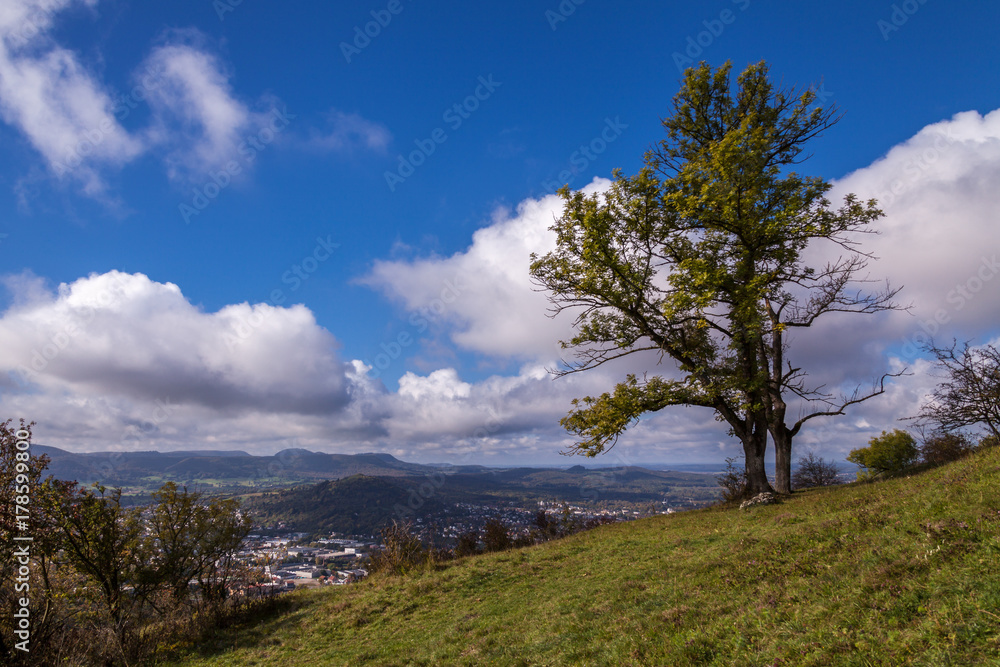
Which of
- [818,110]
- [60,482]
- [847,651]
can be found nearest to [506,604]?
[847,651]

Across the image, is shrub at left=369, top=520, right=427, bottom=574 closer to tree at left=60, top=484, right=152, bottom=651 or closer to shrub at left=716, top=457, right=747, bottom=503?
tree at left=60, top=484, right=152, bottom=651

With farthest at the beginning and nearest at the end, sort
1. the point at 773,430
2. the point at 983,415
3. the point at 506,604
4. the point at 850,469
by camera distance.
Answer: the point at 850,469
the point at 773,430
the point at 983,415
the point at 506,604

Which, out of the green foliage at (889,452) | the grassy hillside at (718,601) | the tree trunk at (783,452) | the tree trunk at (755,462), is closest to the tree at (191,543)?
the grassy hillside at (718,601)

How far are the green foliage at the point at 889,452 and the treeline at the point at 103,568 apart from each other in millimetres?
50715

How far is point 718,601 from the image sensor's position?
6.77m

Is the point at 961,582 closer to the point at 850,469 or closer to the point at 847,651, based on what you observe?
the point at 847,651

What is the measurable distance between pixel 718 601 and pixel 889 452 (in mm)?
49842

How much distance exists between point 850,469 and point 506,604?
59.5 metres

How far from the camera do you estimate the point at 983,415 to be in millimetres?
17047

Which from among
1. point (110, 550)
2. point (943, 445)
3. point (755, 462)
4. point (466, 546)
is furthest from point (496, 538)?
point (943, 445)

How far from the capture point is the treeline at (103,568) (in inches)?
344

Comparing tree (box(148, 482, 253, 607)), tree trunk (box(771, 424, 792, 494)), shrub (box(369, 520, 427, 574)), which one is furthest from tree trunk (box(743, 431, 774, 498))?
tree (box(148, 482, 253, 607))

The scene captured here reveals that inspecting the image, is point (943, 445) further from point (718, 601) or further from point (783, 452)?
point (718, 601)

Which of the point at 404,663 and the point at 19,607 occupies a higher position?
the point at 19,607
